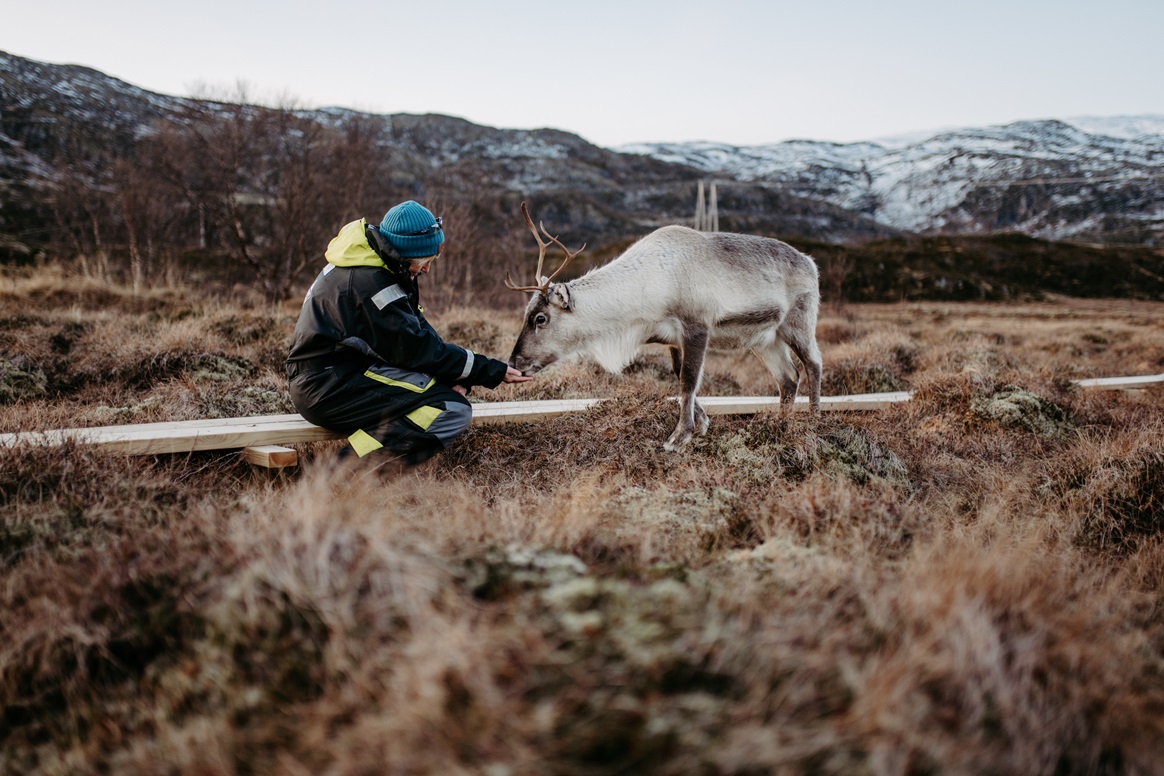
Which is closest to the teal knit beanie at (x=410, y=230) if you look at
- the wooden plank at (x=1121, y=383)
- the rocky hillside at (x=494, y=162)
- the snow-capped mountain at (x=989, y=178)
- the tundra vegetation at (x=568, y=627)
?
the tundra vegetation at (x=568, y=627)

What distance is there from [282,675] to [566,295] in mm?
3990

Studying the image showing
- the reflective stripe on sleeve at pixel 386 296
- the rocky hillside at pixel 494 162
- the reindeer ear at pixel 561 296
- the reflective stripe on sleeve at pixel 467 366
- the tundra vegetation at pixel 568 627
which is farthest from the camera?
the rocky hillside at pixel 494 162

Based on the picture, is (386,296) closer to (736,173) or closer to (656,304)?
(656,304)

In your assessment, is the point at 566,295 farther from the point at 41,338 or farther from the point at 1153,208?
the point at 1153,208

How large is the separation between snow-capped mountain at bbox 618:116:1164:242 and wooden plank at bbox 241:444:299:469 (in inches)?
3711

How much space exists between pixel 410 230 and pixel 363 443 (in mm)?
1487

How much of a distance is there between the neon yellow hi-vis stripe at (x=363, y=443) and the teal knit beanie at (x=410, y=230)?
126 centimetres

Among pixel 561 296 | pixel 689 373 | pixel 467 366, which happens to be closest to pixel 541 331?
pixel 561 296

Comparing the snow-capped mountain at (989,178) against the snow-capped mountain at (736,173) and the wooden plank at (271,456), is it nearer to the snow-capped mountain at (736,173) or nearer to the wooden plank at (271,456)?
the snow-capped mountain at (736,173)

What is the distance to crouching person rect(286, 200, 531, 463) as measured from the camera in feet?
14.5

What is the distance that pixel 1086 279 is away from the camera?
3544cm

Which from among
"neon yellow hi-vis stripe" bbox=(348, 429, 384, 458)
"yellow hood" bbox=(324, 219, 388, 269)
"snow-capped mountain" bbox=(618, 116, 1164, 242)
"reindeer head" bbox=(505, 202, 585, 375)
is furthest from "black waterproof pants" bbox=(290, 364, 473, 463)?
"snow-capped mountain" bbox=(618, 116, 1164, 242)

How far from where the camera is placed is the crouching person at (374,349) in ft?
14.5

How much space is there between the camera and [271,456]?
14.5 ft
